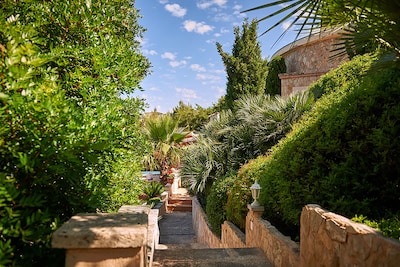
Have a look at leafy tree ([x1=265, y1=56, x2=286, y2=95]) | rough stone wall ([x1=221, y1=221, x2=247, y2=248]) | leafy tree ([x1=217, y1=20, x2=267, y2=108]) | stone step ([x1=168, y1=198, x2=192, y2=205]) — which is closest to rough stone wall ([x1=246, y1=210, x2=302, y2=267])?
rough stone wall ([x1=221, y1=221, x2=247, y2=248])

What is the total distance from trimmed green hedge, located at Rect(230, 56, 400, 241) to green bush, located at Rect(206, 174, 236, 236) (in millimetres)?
3438

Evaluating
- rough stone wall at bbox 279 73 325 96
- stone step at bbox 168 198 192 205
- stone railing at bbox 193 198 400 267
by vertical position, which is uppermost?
rough stone wall at bbox 279 73 325 96

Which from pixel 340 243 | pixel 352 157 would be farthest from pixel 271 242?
pixel 340 243

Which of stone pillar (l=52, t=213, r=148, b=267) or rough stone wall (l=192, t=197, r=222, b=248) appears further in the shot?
rough stone wall (l=192, t=197, r=222, b=248)

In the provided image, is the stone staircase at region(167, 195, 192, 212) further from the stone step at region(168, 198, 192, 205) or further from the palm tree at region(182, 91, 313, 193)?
the palm tree at region(182, 91, 313, 193)

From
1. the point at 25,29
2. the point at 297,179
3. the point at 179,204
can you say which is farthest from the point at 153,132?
the point at 25,29

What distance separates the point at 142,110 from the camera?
357 centimetres

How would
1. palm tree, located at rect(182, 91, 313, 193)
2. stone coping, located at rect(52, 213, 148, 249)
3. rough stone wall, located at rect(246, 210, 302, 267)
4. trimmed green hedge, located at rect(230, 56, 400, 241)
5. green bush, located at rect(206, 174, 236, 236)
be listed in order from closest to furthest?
stone coping, located at rect(52, 213, 148, 249), trimmed green hedge, located at rect(230, 56, 400, 241), rough stone wall, located at rect(246, 210, 302, 267), green bush, located at rect(206, 174, 236, 236), palm tree, located at rect(182, 91, 313, 193)

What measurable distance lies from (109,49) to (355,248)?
269 cm

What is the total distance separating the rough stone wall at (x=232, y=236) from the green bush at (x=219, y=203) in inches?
19.9

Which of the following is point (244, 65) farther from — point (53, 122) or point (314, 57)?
point (53, 122)

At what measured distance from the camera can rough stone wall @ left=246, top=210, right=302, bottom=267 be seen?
332 centimetres

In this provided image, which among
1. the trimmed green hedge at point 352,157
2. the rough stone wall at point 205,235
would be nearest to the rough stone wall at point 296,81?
the rough stone wall at point 205,235

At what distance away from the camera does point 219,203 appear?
24.9 ft
